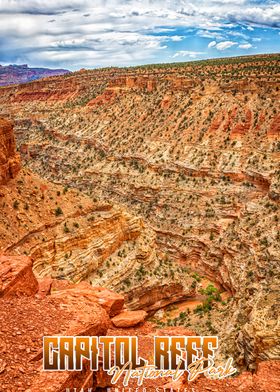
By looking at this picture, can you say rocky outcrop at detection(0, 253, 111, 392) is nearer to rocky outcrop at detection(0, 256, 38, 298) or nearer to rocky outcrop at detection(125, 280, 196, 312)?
rocky outcrop at detection(0, 256, 38, 298)

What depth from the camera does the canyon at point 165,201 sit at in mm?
24438

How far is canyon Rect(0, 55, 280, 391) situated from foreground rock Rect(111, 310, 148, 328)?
384 mm

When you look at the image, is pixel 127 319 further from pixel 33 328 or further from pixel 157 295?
pixel 157 295

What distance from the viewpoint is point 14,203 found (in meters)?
25.1

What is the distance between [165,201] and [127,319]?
29.9 meters

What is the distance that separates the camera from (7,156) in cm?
2639

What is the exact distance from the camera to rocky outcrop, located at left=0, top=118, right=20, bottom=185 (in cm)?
2566

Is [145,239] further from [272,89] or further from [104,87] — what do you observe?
[104,87]

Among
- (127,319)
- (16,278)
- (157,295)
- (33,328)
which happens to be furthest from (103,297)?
(157,295)

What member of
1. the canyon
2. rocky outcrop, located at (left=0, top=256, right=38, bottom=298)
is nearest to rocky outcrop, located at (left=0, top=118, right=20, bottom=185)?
the canyon

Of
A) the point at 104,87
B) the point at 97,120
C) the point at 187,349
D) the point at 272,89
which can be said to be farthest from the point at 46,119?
the point at 187,349

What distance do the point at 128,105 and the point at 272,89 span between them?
27712mm

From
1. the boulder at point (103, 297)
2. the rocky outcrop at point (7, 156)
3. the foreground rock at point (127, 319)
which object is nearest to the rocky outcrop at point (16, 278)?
the boulder at point (103, 297)

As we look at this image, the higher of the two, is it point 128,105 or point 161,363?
point 128,105
